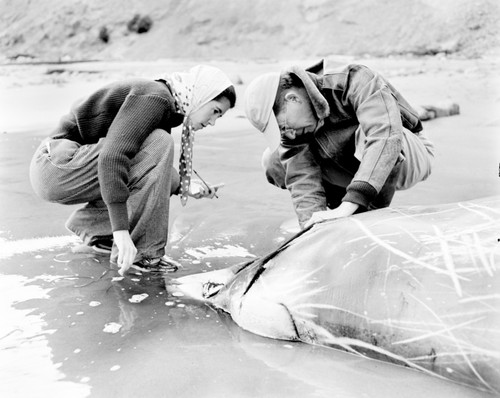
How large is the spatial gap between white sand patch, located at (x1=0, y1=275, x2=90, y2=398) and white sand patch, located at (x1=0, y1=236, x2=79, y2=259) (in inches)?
16.9

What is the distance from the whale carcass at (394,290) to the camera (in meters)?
1.40

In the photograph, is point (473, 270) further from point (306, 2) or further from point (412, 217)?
point (306, 2)

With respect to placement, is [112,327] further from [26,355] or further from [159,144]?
[159,144]

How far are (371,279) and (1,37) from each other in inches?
473

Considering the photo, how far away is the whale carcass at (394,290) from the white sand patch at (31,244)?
988 millimetres

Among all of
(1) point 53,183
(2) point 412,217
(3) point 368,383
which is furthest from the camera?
(1) point 53,183

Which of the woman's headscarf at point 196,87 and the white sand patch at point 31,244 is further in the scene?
the white sand patch at point 31,244

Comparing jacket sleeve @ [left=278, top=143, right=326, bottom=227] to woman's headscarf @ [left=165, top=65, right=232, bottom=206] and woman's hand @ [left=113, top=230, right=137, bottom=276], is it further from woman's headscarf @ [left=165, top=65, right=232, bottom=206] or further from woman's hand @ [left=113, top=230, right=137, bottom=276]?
woman's hand @ [left=113, top=230, right=137, bottom=276]

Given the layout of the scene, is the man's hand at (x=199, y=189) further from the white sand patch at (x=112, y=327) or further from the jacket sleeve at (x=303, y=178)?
the white sand patch at (x=112, y=327)

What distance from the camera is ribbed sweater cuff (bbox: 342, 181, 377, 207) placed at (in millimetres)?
1952

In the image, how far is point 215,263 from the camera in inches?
92.4

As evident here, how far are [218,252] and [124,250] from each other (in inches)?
20.3

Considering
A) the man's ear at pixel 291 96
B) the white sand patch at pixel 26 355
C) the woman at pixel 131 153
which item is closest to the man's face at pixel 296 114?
the man's ear at pixel 291 96

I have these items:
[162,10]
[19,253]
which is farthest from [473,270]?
[162,10]
